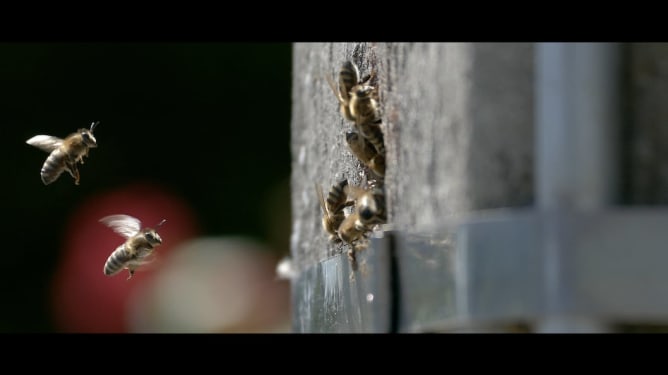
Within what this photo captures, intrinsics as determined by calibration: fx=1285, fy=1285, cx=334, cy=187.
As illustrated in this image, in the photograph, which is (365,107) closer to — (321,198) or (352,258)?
(352,258)

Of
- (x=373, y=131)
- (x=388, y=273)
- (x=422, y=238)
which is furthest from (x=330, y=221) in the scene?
(x=422, y=238)

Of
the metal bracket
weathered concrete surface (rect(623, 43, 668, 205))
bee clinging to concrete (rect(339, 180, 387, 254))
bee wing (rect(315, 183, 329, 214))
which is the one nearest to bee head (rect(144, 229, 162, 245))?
bee wing (rect(315, 183, 329, 214))

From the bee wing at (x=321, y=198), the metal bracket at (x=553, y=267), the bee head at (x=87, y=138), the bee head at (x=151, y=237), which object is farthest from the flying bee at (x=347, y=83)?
the bee head at (x=87, y=138)

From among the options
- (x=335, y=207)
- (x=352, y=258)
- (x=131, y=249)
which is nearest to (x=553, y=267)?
(x=352, y=258)

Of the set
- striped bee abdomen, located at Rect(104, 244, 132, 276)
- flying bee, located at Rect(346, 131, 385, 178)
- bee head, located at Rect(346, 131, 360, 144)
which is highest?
bee head, located at Rect(346, 131, 360, 144)

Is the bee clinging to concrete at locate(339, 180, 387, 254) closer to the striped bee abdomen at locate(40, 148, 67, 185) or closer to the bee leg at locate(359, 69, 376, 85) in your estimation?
the bee leg at locate(359, 69, 376, 85)

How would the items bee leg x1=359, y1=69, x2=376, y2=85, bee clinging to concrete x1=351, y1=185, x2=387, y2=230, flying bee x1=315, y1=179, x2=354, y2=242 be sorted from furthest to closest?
flying bee x1=315, y1=179, x2=354, y2=242, bee leg x1=359, y1=69, x2=376, y2=85, bee clinging to concrete x1=351, y1=185, x2=387, y2=230

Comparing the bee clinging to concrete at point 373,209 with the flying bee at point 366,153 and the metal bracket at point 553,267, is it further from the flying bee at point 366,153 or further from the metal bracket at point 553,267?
the metal bracket at point 553,267
